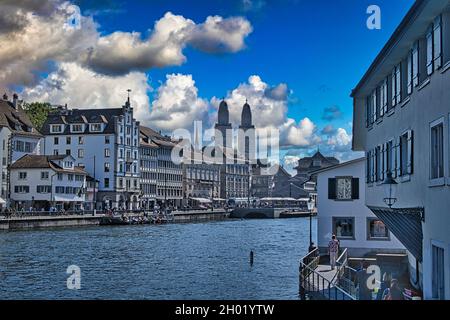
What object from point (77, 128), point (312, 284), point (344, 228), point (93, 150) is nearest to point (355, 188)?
point (344, 228)

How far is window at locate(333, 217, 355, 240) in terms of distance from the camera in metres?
39.3

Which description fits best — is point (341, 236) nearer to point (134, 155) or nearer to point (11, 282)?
point (11, 282)

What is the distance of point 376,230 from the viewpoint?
38.8 meters

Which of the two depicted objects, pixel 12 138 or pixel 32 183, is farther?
pixel 32 183

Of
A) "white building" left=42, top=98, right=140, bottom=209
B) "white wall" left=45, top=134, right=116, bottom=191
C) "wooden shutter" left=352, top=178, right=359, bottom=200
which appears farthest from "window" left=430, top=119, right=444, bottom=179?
"white wall" left=45, top=134, right=116, bottom=191

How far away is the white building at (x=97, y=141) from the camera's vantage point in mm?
118875

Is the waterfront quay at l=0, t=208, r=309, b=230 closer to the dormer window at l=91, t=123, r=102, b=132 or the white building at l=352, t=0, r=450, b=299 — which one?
the dormer window at l=91, t=123, r=102, b=132

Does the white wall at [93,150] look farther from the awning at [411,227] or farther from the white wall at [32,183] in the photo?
the awning at [411,227]

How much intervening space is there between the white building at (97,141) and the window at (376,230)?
8484 centimetres

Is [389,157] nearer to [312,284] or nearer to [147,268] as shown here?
[312,284]

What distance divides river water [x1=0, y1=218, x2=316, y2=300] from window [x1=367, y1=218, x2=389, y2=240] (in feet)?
16.4

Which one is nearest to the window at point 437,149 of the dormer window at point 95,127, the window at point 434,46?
the window at point 434,46

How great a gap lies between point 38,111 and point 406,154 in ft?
380
